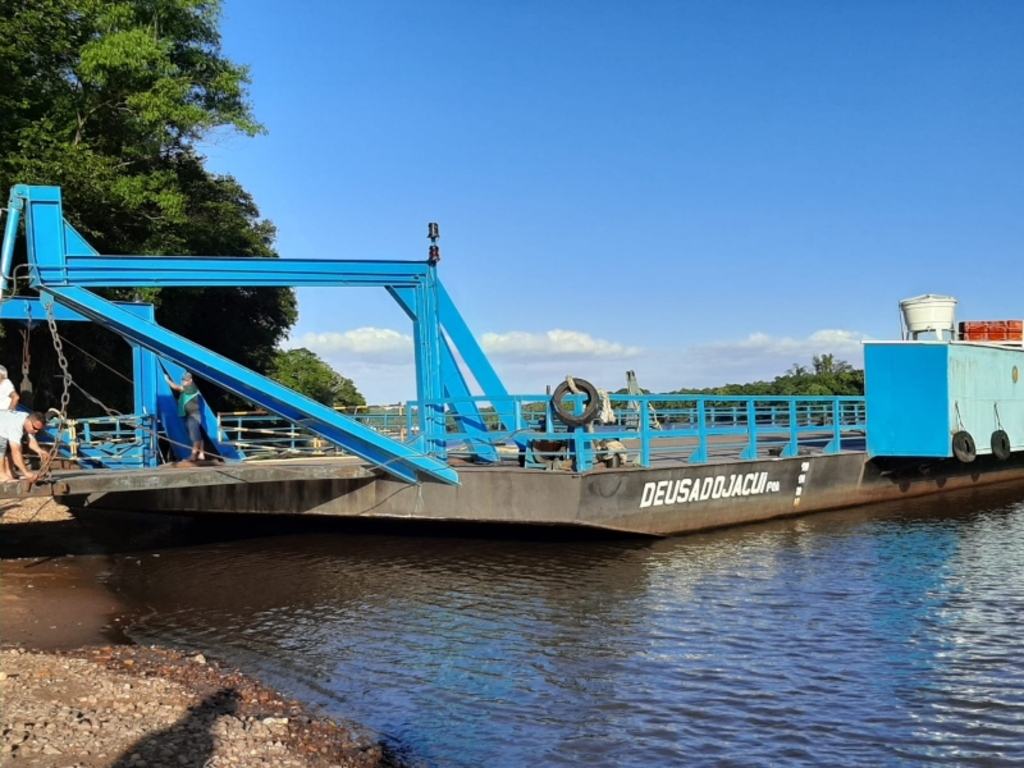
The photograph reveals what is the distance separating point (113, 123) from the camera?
70.7 ft

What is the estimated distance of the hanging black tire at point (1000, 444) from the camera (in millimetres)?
20328

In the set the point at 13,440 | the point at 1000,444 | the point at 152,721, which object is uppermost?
the point at 13,440

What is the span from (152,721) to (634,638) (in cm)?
512

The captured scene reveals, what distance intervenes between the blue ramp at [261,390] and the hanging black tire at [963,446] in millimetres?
11235

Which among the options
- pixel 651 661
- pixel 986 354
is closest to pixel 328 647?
pixel 651 661

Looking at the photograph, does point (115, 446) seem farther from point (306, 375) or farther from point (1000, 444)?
point (306, 375)

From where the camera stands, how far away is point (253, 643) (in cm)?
964

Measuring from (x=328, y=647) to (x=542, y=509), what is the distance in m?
4.82

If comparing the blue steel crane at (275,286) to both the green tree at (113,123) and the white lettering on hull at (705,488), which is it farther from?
the green tree at (113,123)

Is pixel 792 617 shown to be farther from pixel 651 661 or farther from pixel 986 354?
pixel 986 354

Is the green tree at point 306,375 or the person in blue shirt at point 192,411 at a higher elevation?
the green tree at point 306,375

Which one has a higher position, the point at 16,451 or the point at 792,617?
the point at 16,451

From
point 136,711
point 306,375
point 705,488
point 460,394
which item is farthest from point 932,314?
point 306,375

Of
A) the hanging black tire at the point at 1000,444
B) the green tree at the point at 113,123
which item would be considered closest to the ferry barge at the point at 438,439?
the hanging black tire at the point at 1000,444
